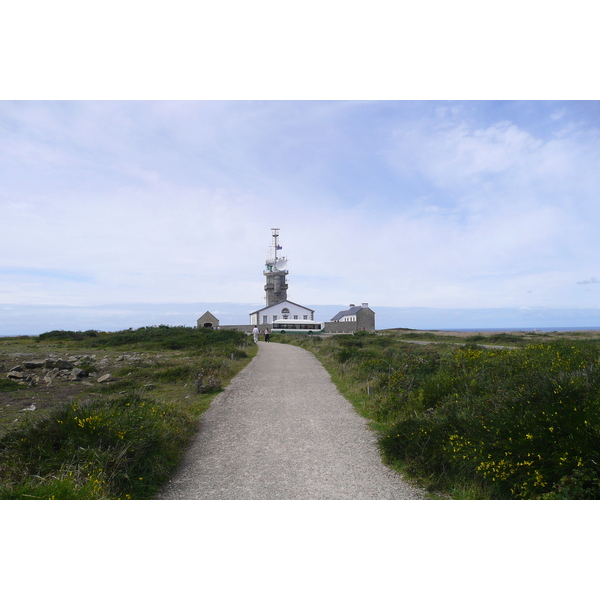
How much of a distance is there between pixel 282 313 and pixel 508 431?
2238 inches

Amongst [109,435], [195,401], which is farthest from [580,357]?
[195,401]

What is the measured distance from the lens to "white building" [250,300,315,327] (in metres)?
61.0

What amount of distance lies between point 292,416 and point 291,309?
173ft

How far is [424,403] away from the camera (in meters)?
7.83

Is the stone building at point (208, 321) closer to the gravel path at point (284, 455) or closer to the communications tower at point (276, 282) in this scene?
the communications tower at point (276, 282)

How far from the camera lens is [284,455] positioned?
21.3ft

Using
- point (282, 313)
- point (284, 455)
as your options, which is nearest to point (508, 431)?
point (284, 455)

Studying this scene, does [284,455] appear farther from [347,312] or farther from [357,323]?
[347,312]

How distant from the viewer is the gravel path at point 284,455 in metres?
5.19

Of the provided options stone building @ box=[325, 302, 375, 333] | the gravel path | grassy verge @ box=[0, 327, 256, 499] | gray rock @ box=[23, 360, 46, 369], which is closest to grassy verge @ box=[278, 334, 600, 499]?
the gravel path

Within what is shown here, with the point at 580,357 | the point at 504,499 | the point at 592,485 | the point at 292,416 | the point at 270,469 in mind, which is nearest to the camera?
the point at 592,485

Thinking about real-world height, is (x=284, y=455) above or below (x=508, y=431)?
below

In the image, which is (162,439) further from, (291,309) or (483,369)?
(291,309)

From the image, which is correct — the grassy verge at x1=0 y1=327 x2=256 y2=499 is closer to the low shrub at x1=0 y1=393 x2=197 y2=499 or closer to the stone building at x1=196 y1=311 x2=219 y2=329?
the low shrub at x1=0 y1=393 x2=197 y2=499
